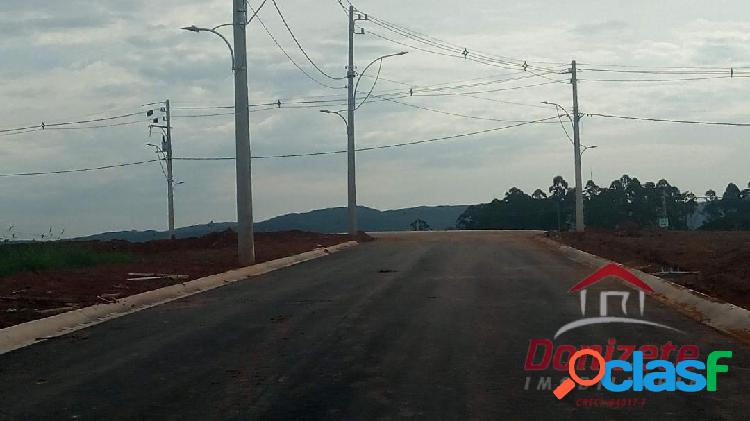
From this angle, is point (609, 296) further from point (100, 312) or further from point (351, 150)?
point (351, 150)

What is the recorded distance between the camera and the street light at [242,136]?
28.2 m

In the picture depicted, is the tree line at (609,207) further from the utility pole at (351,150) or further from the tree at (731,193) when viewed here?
the utility pole at (351,150)

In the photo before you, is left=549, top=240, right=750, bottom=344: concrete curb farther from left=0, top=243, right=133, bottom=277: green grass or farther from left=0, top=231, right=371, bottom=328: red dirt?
left=0, top=243, right=133, bottom=277: green grass

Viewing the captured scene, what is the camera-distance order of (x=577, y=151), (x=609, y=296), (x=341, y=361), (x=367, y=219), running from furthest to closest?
1. (x=367, y=219)
2. (x=577, y=151)
3. (x=609, y=296)
4. (x=341, y=361)

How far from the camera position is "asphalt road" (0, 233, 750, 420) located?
8.05 metres

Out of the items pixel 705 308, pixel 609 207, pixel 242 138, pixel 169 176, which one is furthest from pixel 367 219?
pixel 705 308

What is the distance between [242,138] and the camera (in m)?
28.3

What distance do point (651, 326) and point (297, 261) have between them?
2001 centimetres

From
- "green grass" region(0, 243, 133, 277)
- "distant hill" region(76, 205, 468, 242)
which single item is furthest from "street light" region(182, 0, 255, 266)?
"distant hill" region(76, 205, 468, 242)

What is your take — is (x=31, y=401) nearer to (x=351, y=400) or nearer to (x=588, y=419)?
(x=351, y=400)

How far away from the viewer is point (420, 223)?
84.5 m

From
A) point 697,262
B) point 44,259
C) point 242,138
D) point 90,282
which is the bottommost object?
point 697,262

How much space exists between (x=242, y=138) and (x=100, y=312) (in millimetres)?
13021

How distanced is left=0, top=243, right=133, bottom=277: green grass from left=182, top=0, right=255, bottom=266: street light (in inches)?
174
